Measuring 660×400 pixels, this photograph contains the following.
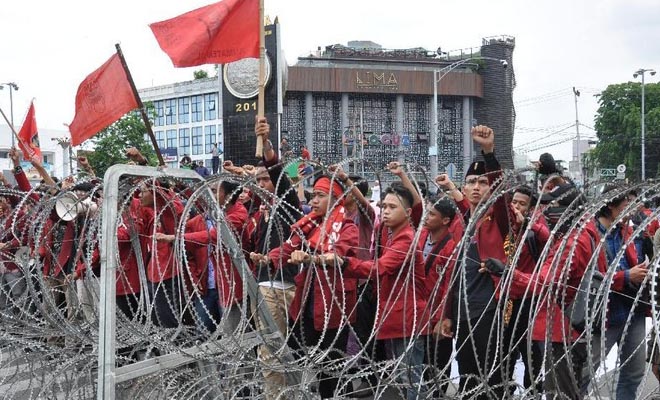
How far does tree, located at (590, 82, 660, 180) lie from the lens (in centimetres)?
6231

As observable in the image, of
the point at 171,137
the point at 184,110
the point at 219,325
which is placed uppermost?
the point at 184,110

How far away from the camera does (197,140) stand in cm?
7950

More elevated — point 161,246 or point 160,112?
point 160,112

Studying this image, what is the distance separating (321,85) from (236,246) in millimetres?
65000

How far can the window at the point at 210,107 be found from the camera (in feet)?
254

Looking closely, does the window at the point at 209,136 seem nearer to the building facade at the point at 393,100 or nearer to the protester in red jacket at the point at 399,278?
the building facade at the point at 393,100

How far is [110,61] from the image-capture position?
5871 millimetres

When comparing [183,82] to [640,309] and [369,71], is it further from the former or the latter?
[640,309]

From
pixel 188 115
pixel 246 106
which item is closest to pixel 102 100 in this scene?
pixel 246 106

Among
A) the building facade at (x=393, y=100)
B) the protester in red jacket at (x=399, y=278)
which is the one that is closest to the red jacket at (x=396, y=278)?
the protester in red jacket at (x=399, y=278)

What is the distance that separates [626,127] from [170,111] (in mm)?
43198

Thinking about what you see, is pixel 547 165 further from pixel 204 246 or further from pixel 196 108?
pixel 196 108

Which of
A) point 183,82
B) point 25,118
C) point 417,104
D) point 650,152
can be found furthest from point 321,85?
point 25,118

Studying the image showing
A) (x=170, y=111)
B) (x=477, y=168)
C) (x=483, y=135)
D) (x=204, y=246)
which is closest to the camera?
(x=483, y=135)
